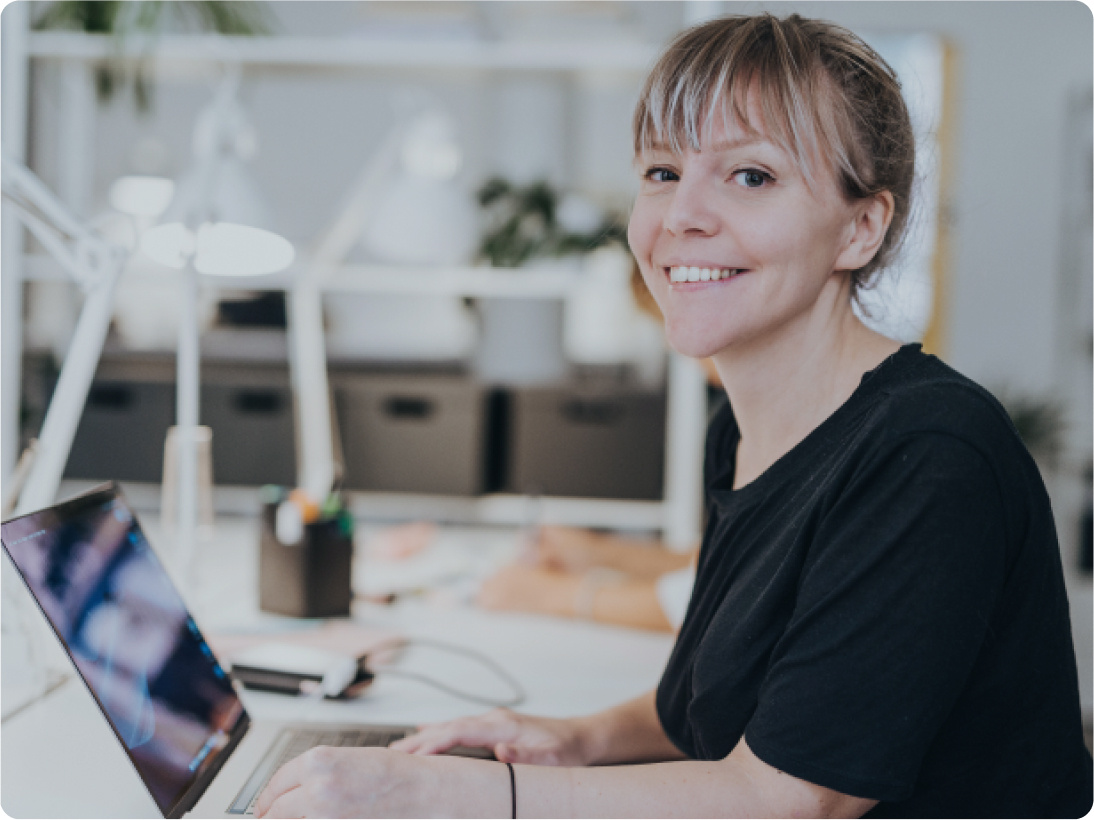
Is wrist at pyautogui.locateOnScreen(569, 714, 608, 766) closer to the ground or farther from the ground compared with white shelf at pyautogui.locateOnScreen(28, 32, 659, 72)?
closer to the ground

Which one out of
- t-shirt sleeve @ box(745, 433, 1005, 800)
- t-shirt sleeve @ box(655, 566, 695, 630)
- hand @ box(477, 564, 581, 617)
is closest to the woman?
t-shirt sleeve @ box(745, 433, 1005, 800)

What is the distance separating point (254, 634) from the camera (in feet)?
3.92

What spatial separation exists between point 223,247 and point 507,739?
0.73 meters

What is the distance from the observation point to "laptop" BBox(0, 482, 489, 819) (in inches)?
26.2

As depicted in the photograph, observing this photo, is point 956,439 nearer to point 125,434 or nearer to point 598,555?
point 598,555

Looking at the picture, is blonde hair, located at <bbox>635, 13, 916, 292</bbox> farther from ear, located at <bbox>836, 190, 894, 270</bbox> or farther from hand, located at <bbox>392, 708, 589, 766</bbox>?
hand, located at <bbox>392, 708, 589, 766</bbox>

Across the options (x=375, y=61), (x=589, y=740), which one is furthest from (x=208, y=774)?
(x=375, y=61)

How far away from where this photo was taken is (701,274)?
812 mm

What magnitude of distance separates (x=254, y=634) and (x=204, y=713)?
1.34 ft

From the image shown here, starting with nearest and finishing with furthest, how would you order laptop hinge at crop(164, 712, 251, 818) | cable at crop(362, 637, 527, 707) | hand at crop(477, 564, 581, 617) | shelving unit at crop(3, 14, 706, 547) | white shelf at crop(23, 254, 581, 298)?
laptop hinge at crop(164, 712, 251, 818) → cable at crop(362, 637, 527, 707) → hand at crop(477, 564, 581, 617) → shelving unit at crop(3, 14, 706, 547) → white shelf at crop(23, 254, 581, 298)

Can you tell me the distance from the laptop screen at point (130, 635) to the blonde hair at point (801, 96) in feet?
1.86

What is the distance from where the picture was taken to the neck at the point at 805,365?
0.80 m

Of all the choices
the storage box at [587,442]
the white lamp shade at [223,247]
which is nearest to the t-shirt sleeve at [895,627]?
the white lamp shade at [223,247]

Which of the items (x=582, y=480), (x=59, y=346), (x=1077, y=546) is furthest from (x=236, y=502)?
(x=1077, y=546)
